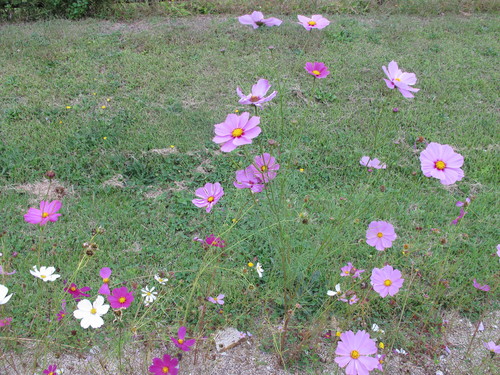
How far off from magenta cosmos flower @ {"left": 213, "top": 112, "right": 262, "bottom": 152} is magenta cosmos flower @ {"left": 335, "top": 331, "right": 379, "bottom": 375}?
63 centimetres

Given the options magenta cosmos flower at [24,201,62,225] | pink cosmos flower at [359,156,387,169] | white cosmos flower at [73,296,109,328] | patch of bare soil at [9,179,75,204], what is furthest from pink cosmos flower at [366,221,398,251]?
patch of bare soil at [9,179,75,204]

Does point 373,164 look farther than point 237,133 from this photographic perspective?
Yes

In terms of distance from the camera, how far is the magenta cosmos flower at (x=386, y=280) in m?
1.53

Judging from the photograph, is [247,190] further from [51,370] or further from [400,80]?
[51,370]

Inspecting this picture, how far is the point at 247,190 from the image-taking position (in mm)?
2492

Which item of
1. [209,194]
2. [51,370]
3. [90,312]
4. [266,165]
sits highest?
[266,165]

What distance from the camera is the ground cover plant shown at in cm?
159

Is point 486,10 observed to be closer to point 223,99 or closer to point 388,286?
point 223,99

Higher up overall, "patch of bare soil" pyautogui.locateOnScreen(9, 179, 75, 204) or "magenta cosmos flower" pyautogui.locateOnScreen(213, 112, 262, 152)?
"magenta cosmos flower" pyautogui.locateOnScreen(213, 112, 262, 152)

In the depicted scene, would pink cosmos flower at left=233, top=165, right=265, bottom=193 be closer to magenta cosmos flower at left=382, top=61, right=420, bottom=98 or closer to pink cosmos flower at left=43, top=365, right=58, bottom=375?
magenta cosmos flower at left=382, top=61, right=420, bottom=98

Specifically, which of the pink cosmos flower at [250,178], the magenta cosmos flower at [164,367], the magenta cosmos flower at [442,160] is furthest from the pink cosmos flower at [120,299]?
the magenta cosmos flower at [442,160]

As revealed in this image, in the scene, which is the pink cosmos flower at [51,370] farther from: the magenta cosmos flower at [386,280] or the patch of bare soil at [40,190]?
the patch of bare soil at [40,190]

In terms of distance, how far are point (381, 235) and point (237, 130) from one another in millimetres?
697

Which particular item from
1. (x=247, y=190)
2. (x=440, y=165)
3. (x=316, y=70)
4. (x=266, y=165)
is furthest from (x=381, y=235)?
(x=247, y=190)
